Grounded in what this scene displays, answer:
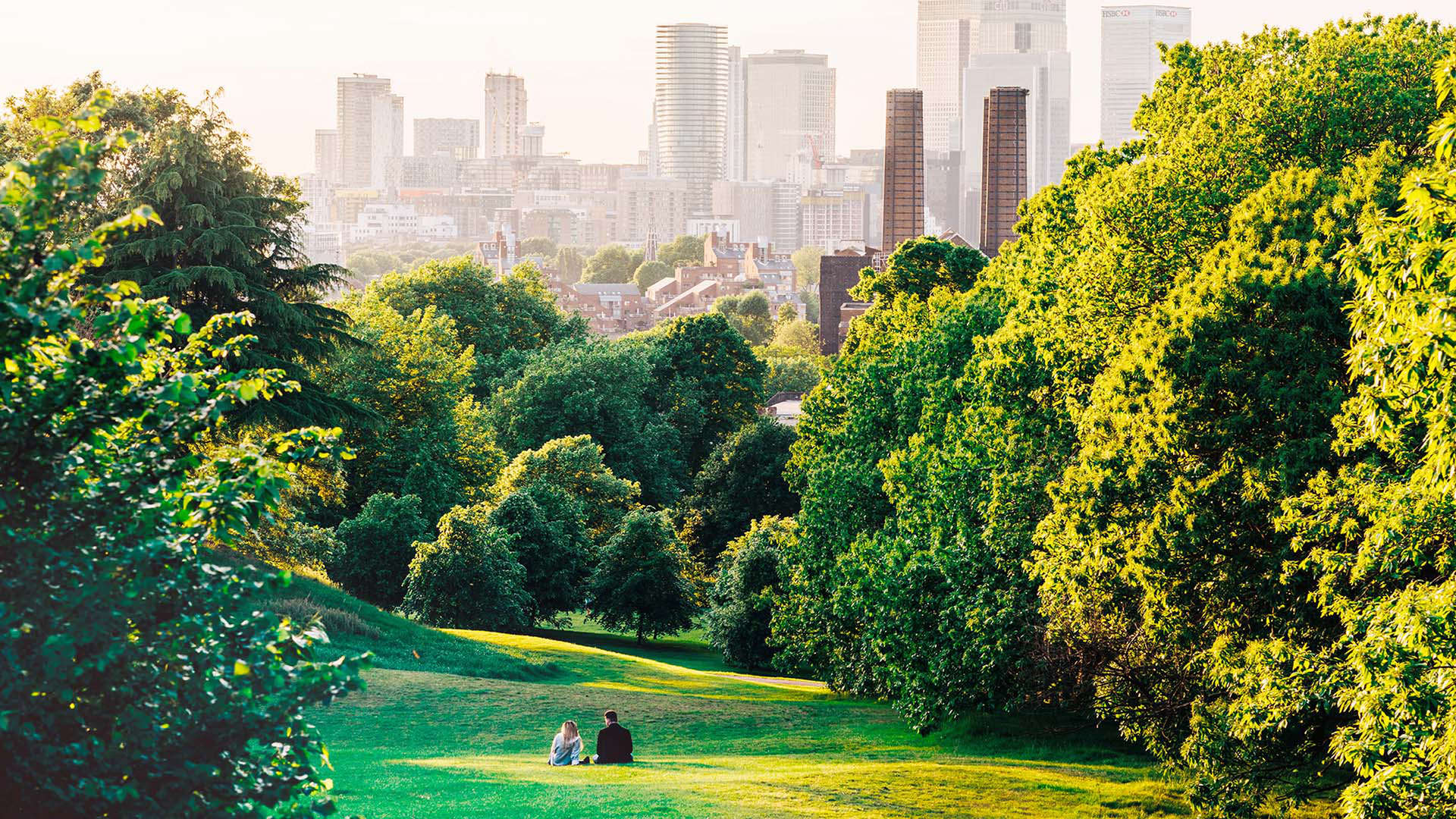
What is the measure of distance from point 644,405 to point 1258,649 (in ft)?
159

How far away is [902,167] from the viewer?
108375 mm

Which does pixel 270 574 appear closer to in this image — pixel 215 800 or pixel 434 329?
pixel 215 800

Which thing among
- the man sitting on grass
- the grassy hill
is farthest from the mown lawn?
the man sitting on grass

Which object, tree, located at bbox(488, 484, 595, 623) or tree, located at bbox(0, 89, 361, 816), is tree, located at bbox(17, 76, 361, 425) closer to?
tree, located at bbox(488, 484, 595, 623)

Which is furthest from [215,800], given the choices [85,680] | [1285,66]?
[1285,66]

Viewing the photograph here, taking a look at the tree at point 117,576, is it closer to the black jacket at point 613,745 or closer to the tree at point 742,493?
the black jacket at point 613,745

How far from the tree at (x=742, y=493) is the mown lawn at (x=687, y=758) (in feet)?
81.8

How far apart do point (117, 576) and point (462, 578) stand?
3119 cm

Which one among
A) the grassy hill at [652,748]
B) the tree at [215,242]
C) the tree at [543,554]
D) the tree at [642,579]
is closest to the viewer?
the grassy hill at [652,748]

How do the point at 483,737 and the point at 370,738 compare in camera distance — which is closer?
the point at 370,738

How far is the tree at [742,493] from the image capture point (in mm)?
55531

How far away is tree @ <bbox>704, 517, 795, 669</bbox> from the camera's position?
131ft

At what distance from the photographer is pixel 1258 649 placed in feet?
51.5

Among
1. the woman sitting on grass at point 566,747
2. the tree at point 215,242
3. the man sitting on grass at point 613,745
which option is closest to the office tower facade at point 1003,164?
the tree at point 215,242
